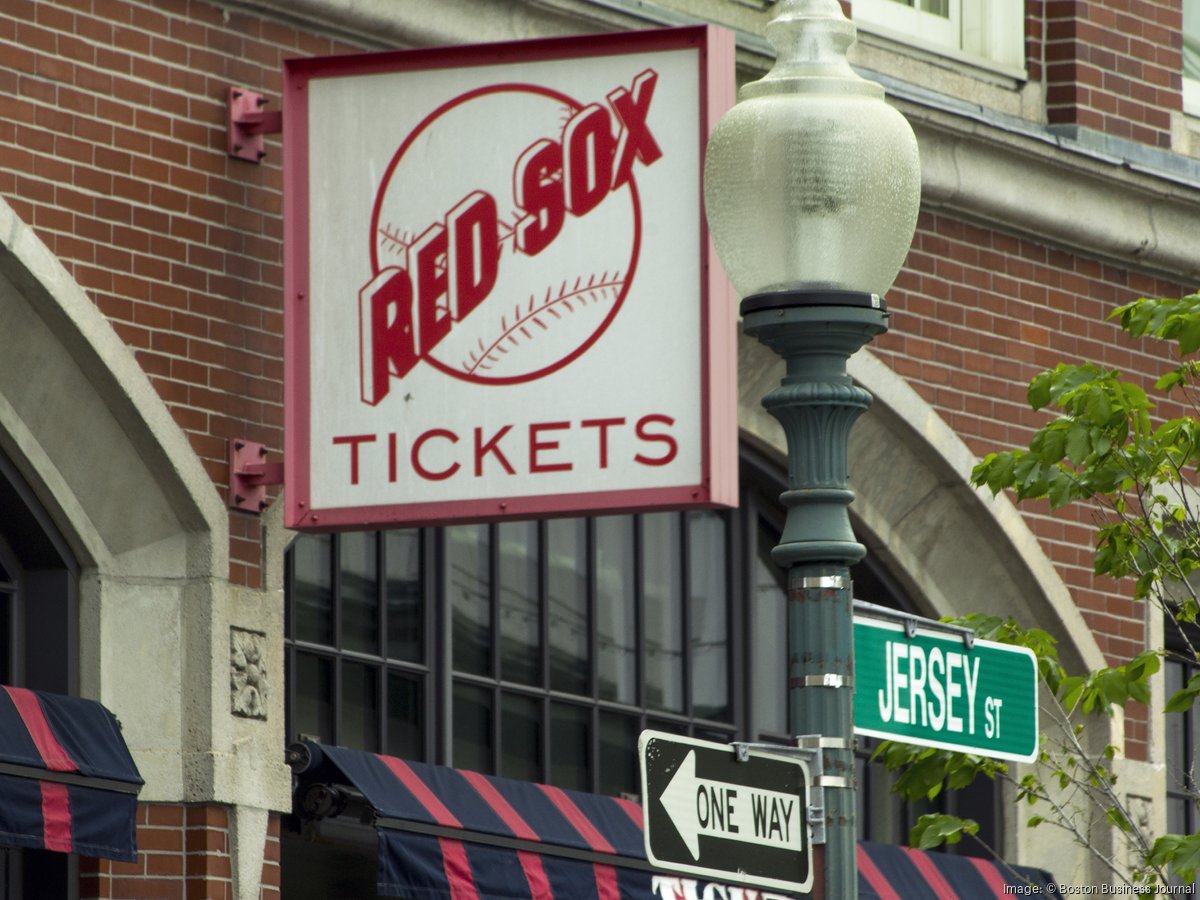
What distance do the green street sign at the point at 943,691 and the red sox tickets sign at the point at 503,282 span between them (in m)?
2.72

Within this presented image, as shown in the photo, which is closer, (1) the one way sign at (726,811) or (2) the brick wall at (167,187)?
(1) the one way sign at (726,811)

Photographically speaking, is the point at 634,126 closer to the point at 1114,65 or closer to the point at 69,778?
the point at 69,778

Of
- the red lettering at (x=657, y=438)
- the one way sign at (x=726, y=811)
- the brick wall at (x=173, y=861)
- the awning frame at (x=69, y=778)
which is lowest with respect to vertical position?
the one way sign at (x=726, y=811)

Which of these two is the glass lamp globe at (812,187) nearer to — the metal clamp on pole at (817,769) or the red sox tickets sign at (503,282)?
the metal clamp on pole at (817,769)

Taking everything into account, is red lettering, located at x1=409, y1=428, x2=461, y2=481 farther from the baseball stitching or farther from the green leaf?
the green leaf

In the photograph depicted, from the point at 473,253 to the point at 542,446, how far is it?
82cm

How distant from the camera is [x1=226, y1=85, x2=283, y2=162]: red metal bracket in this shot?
444 inches

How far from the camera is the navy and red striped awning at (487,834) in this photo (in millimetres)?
10930

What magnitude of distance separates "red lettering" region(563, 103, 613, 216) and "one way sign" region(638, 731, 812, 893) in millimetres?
4254

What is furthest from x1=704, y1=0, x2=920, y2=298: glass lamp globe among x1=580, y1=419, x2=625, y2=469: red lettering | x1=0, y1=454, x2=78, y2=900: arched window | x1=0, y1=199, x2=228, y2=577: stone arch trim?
x1=0, y1=454, x2=78, y2=900: arched window

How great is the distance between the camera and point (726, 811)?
21.6 feet

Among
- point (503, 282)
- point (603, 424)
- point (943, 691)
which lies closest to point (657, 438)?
point (603, 424)

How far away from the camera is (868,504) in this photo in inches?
572

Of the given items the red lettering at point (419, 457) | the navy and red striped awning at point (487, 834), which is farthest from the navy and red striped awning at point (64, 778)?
the red lettering at point (419, 457)
